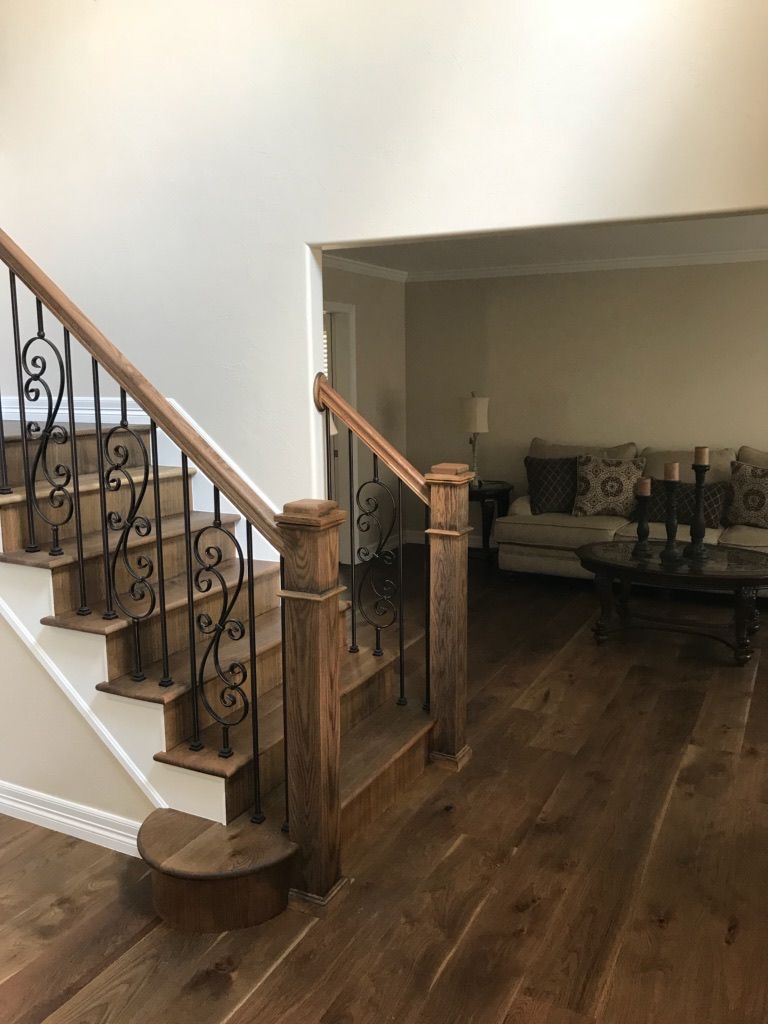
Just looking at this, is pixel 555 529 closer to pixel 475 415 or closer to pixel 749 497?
pixel 475 415

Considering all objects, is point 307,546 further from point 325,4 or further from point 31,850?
point 325,4

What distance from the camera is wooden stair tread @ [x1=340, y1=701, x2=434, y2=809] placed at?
8.99ft

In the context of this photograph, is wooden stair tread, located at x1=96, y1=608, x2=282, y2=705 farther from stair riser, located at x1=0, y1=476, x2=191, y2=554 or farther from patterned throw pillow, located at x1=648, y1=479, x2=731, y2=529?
patterned throw pillow, located at x1=648, y1=479, x2=731, y2=529

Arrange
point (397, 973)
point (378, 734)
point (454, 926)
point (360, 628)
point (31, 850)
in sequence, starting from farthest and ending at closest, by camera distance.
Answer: point (360, 628) → point (378, 734) → point (31, 850) → point (454, 926) → point (397, 973)

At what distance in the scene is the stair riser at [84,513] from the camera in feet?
9.11

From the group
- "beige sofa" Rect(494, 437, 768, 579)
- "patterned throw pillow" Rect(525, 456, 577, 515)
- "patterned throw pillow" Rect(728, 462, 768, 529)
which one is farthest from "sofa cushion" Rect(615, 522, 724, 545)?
"patterned throw pillow" Rect(525, 456, 577, 515)

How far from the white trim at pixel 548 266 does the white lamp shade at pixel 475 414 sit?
111cm

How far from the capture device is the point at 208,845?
7.86 feet

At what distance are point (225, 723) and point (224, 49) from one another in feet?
8.34

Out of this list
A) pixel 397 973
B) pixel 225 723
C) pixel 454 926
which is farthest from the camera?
pixel 225 723

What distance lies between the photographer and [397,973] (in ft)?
7.03

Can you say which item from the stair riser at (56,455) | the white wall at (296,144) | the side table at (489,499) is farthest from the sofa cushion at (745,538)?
the stair riser at (56,455)

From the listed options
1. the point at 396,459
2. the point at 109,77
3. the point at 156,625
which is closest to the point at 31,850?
the point at 156,625

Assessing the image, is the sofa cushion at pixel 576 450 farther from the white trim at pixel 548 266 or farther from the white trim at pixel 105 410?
the white trim at pixel 105 410
